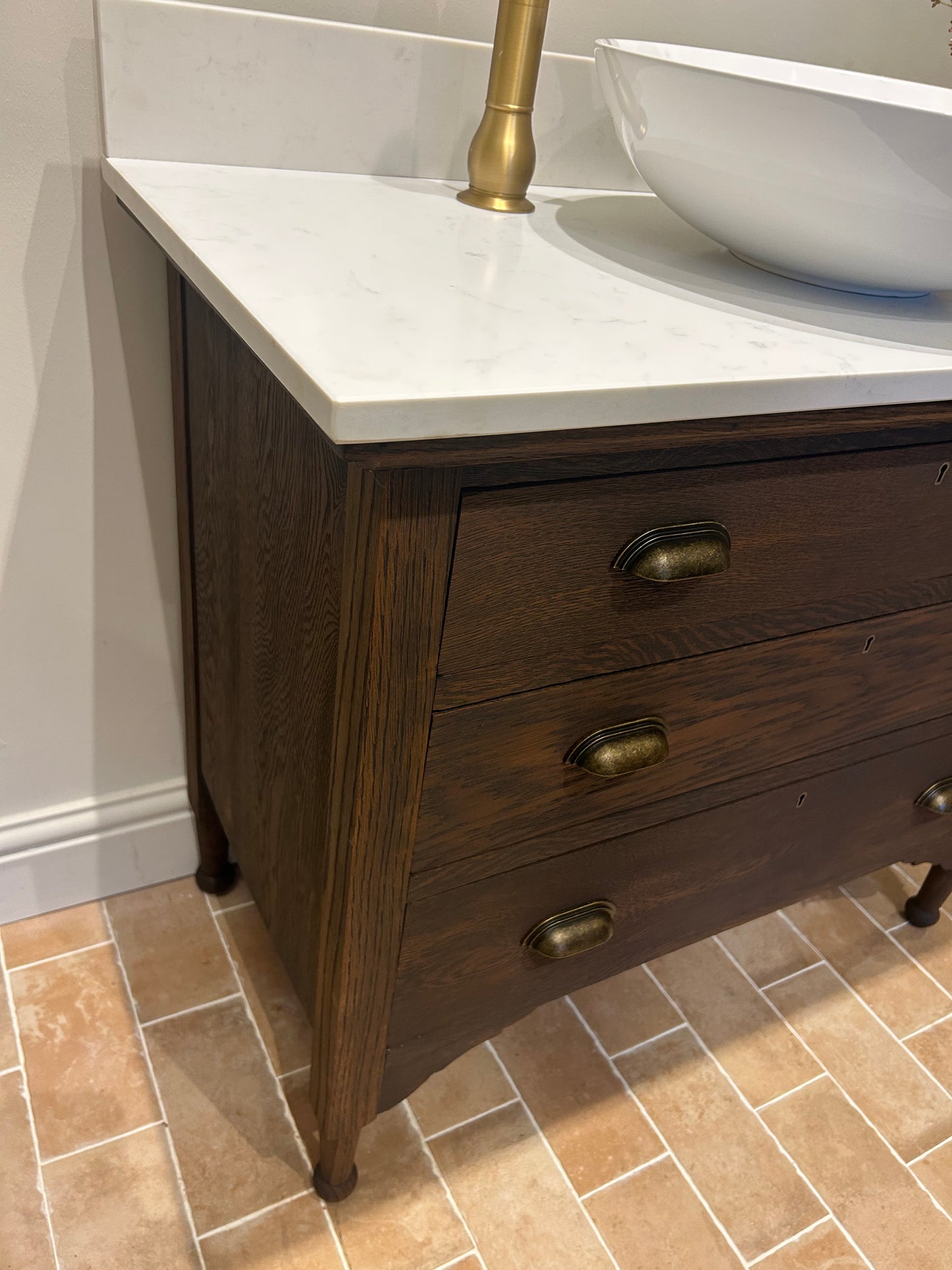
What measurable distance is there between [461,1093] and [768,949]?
0.50 m

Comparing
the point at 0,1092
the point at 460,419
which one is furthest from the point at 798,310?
the point at 0,1092

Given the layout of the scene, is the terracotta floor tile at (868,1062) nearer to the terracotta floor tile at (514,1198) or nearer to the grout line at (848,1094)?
the grout line at (848,1094)

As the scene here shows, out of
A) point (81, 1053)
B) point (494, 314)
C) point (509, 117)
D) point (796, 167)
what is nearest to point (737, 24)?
point (509, 117)

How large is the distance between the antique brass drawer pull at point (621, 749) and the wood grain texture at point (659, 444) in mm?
221

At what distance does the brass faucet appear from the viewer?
0.83 m

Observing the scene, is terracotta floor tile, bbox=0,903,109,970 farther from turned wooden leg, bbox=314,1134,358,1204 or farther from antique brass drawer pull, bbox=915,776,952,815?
antique brass drawer pull, bbox=915,776,952,815

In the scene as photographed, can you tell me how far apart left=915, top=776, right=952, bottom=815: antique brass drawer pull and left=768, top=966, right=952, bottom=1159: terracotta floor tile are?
347 millimetres

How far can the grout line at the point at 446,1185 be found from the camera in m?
1.00

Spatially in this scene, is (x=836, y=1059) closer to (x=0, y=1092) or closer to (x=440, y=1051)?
(x=440, y=1051)

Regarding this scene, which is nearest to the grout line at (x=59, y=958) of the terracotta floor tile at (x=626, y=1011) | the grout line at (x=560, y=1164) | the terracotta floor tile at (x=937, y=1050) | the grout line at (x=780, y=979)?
the grout line at (x=560, y=1164)

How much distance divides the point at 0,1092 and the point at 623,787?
774mm

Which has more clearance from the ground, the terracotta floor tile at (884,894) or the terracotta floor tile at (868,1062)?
the terracotta floor tile at (868,1062)

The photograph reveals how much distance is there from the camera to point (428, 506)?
58 cm

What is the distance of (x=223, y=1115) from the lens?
3.54 ft
